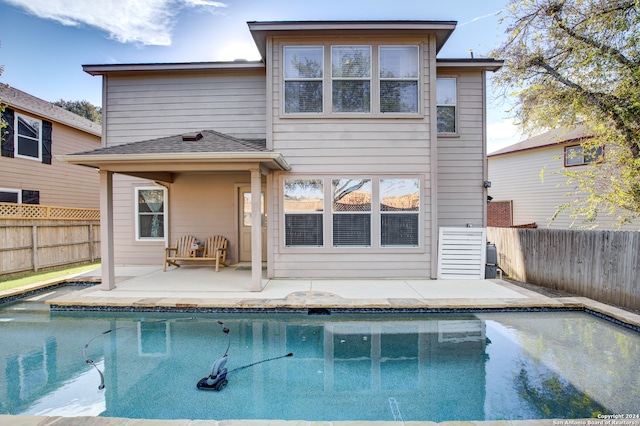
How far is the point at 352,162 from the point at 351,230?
1448mm

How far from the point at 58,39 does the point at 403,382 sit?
58.3 feet

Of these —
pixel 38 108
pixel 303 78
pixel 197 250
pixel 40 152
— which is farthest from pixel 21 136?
pixel 303 78

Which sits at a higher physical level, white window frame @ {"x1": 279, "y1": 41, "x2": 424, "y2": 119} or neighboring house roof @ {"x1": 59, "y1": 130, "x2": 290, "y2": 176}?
white window frame @ {"x1": 279, "y1": 41, "x2": 424, "y2": 119}

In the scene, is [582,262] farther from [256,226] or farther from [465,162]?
[256,226]

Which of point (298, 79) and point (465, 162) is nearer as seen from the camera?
point (298, 79)

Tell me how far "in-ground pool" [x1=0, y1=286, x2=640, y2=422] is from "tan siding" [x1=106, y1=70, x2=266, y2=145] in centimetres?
465

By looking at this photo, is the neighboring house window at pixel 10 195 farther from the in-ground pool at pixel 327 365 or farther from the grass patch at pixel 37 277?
the in-ground pool at pixel 327 365

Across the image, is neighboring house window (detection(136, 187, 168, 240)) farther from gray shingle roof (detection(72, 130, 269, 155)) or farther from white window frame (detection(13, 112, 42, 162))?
white window frame (detection(13, 112, 42, 162))

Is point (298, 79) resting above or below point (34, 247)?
above

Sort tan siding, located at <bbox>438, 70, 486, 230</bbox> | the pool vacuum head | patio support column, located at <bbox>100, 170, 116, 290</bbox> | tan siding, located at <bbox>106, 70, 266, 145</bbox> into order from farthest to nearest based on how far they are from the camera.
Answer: tan siding, located at <bbox>106, 70, 266, 145</bbox> → tan siding, located at <bbox>438, 70, 486, 230</bbox> → patio support column, located at <bbox>100, 170, 116, 290</bbox> → the pool vacuum head

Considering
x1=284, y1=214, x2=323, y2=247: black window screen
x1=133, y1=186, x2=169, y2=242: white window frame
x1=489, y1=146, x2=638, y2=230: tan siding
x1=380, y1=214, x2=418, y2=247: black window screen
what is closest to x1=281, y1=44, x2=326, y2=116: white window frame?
x1=284, y1=214, x2=323, y2=247: black window screen

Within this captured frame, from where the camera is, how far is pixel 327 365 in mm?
3682

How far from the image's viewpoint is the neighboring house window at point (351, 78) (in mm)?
6719

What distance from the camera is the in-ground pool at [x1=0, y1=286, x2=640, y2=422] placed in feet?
9.36
